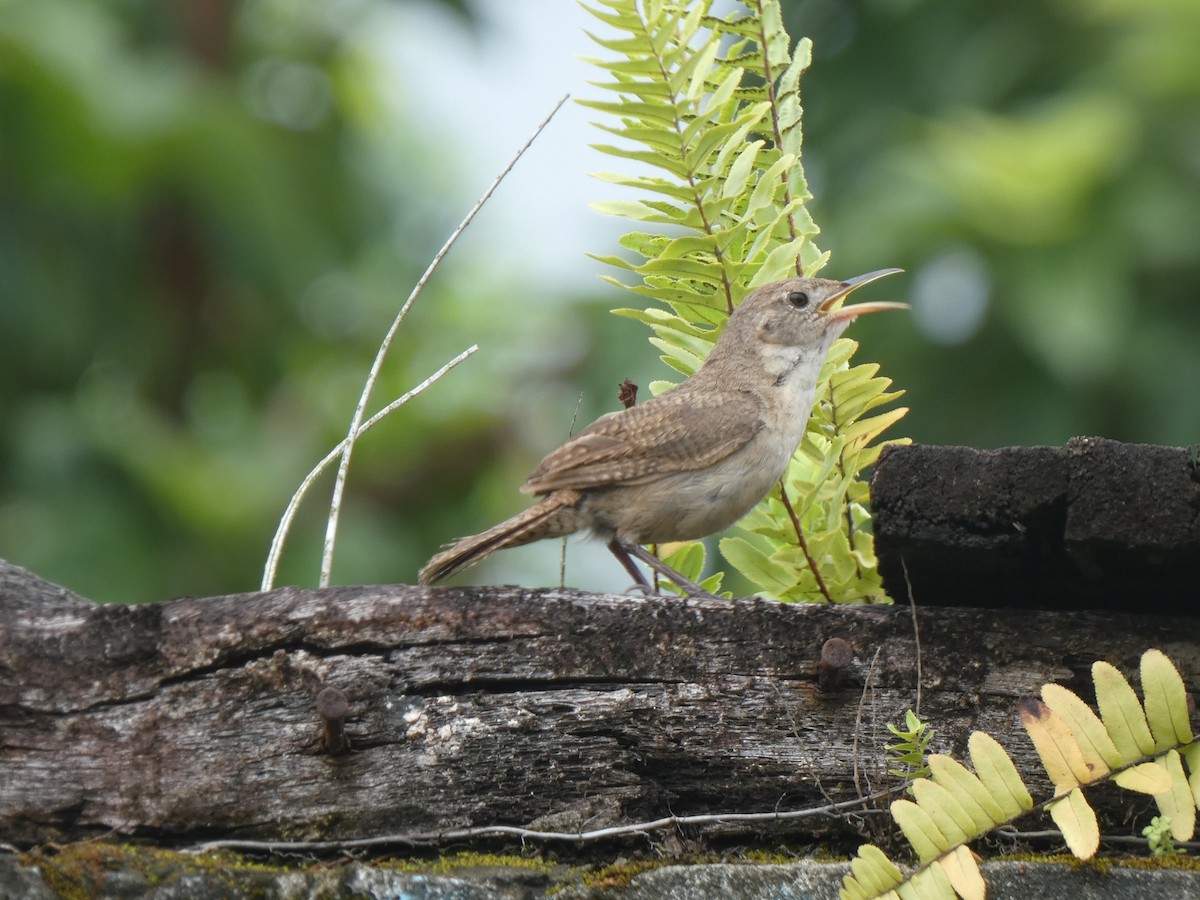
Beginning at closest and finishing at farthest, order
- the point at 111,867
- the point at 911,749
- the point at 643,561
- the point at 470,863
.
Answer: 1. the point at 111,867
2. the point at 470,863
3. the point at 911,749
4. the point at 643,561

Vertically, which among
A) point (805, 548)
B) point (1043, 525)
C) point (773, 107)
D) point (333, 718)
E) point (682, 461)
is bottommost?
point (333, 718)

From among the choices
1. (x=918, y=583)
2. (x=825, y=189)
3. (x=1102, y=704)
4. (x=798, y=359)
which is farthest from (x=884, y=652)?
(x=825, y=189)

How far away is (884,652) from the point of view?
2.79m

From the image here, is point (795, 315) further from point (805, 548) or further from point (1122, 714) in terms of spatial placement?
point (1122, 714)

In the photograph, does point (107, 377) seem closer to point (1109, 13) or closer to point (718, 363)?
point (1109, 13)

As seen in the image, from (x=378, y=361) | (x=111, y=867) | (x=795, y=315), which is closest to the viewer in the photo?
(x=111, y=867)

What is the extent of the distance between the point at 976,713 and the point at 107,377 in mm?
12367

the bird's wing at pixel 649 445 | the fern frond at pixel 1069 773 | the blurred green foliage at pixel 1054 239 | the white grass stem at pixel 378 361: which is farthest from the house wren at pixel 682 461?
the blurred green foliage at pixel 1054 239

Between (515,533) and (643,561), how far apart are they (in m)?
0.41

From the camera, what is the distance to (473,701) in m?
2.68

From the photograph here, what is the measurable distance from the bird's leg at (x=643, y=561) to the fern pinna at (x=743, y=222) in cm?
8

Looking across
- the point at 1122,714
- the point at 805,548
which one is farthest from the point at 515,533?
the point at 1122,714

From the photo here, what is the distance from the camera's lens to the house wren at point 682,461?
390cm

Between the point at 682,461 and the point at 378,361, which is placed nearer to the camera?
the point at 378,361
